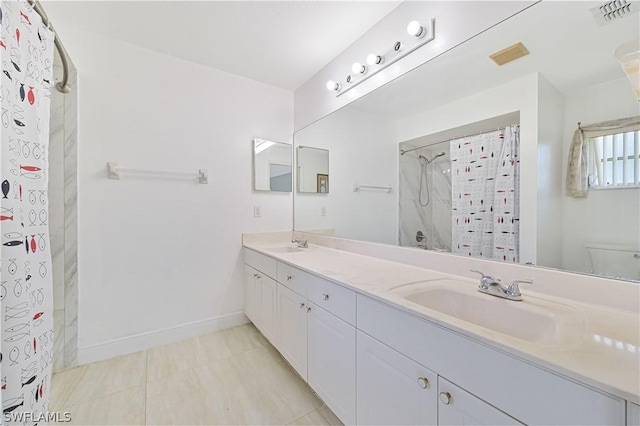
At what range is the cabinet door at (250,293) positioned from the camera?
214cm

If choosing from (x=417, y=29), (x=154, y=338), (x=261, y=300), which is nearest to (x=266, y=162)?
(x=261, y=300)

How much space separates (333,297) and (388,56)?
152cm

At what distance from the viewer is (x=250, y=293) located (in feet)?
7.32

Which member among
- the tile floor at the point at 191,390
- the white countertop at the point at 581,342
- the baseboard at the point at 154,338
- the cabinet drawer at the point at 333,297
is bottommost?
the tile floor at the point at 191,390

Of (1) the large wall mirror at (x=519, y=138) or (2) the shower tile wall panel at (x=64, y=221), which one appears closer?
(1) the large wall mirror at (x=519, y=138)

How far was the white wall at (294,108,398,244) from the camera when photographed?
5.83 ft

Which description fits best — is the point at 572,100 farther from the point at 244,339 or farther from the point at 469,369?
the point at 244,339

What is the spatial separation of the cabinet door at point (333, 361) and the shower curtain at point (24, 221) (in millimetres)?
1058

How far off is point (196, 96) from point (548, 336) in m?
2.63

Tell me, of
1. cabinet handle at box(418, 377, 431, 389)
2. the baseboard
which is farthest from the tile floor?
cabinet handle at box(418, 377, 431, 389)

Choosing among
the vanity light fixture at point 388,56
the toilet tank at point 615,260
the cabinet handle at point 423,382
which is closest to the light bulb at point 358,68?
the vanity light fixture at point 388,56

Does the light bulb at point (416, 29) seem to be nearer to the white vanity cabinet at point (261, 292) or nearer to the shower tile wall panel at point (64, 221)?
the white vanity cabinet at point (261, 292)

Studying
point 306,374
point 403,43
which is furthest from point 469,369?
point 403,43

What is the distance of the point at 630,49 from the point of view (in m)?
0.84
